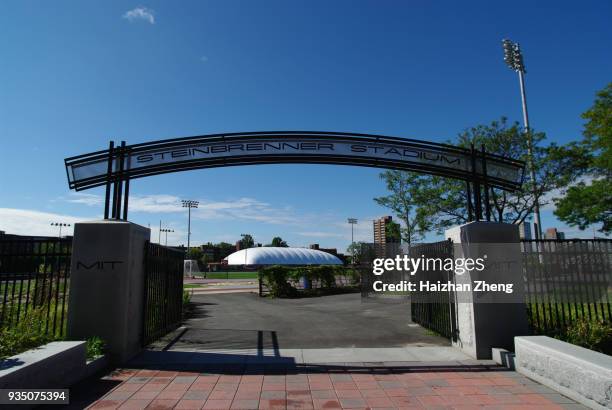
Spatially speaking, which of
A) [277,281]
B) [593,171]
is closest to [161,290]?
[277,281]

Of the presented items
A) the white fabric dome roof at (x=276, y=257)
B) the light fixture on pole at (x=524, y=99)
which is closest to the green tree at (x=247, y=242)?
the white fabric dome roof at (x=276, y=257)

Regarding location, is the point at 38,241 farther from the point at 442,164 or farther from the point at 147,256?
the point at 442,164

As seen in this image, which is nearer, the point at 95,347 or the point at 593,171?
the point at 95,347

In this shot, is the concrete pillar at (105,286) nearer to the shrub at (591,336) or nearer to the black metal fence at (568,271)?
the black metal fence at (568,271)

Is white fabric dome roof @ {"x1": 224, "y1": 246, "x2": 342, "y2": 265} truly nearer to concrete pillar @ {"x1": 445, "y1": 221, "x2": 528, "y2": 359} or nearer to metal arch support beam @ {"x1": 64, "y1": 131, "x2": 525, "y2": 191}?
metal arch support beam @ {"x1": 64, "y1": 131, "x2": 525, "y2": 191}

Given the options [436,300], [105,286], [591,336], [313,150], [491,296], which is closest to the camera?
[591,336]

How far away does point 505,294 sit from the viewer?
7.20 m

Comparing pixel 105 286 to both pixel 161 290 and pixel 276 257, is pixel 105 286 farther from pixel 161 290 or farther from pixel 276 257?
pixel 276 257

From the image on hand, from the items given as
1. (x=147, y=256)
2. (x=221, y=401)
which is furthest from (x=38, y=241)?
(x=221, y=401)

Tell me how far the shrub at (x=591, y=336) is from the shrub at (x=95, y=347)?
829 cm

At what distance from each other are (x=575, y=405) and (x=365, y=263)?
2122cm

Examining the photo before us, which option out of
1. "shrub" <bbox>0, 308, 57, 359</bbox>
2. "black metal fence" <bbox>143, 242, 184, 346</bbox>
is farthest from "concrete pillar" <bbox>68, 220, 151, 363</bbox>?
"black metal fence" <bbox>143, 242, 184, 346</bbox>

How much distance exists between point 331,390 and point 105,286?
14.7ft

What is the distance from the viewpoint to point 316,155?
847 cm
